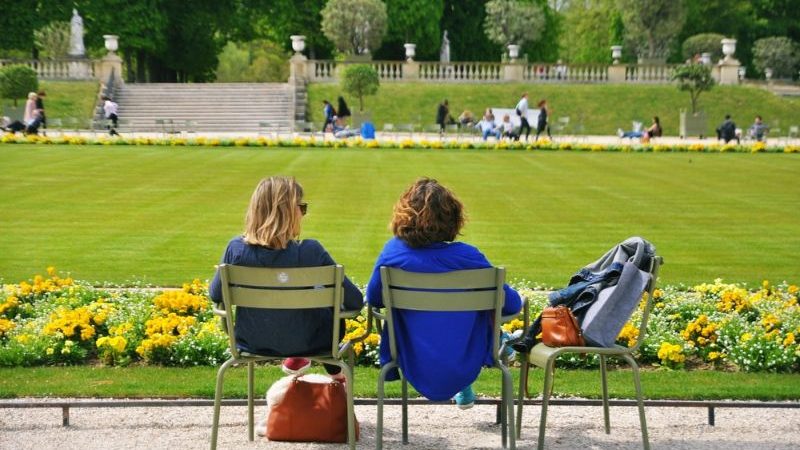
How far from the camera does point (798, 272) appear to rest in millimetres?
11289

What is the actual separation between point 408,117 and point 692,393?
4013 centimetres

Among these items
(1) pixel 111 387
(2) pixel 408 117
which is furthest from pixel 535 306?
(2) pixel 408 117

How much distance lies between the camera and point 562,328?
5.32 meters

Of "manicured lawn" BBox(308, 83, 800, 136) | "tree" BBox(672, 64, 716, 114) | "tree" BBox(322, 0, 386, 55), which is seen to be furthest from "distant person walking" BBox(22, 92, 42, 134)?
"tree" BBox(672, 64, 716, 114)

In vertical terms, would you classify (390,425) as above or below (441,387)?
below

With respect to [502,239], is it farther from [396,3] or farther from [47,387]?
[396,3]

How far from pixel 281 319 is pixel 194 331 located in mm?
2493

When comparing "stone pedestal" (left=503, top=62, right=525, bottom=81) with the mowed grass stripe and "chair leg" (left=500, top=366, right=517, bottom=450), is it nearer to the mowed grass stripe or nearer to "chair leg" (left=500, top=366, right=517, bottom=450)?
the mowed grass stripe

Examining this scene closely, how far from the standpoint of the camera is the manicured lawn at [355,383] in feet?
20.9

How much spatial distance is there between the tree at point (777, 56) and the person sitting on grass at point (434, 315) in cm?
6165

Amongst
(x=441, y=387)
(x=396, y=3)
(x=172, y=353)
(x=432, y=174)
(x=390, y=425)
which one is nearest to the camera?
(x=441, y=387)

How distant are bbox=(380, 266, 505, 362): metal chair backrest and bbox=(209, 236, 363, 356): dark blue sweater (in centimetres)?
37

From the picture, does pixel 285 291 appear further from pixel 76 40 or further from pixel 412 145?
pixel 76 40

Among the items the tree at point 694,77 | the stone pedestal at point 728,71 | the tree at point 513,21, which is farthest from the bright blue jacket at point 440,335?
the tree at point 513,21
